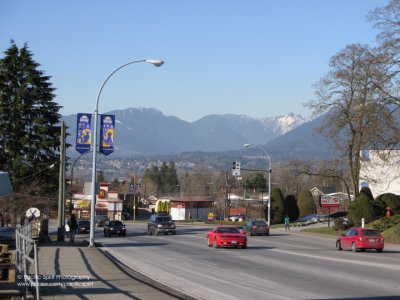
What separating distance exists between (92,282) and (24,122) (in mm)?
43147

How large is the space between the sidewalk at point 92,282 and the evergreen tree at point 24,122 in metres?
35.6

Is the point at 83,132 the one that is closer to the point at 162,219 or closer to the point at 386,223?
the point at 162,219

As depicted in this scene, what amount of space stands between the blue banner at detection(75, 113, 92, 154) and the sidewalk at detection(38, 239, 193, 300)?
9.72m

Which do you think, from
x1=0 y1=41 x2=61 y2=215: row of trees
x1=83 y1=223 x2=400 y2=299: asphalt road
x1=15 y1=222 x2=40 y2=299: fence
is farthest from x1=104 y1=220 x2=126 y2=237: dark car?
x1=15 y1=222 x2=40 y2=299: fence

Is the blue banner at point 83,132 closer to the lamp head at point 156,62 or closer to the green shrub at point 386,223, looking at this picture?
the lamp head at point 156,62

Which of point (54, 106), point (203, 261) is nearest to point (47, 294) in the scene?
point (203, 261)

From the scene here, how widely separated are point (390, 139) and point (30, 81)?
116 feet

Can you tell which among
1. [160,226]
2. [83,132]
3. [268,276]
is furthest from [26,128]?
[268,276]

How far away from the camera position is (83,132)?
2977 centimetres


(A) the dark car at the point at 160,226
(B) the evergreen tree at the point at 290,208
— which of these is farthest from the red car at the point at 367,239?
(B) the evergreen tree at the point at 290,208

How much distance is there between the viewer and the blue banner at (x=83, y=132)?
1167 inches

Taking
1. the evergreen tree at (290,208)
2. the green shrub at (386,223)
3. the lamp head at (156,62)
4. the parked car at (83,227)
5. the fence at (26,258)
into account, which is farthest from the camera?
the evergreen tree at (290,208)

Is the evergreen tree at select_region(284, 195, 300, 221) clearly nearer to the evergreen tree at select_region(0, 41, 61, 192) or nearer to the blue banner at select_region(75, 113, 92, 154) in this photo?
the evergreen tree at select_region(0, 41, 61, 192)

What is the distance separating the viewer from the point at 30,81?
54.9m
